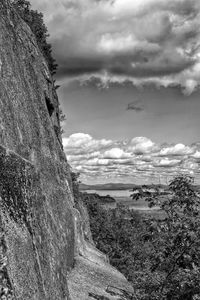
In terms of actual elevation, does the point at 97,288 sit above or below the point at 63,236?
below

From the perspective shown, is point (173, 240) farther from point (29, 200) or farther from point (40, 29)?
point (40, 29)

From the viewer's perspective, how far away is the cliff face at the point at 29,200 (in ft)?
22.3

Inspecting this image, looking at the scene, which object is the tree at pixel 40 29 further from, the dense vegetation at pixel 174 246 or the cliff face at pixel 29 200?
the dense vegetation at pixel 174 246

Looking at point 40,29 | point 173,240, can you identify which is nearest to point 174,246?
point 173,240

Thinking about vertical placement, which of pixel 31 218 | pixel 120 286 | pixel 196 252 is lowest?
pixel 120 286

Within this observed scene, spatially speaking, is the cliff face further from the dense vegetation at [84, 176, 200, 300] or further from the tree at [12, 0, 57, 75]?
the tree at [12, 0, 57, 75]

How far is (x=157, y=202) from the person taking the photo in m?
13.6

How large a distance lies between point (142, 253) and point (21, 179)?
58139 millimetres

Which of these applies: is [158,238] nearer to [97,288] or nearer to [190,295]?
[190,295]

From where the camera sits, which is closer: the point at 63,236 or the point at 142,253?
the point at 63,236

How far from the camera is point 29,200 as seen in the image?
7.75 metres

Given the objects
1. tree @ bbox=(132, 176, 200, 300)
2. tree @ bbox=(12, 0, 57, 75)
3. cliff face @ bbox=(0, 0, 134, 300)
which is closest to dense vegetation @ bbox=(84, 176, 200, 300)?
tree @ bbox=(132, 176, 200, 300)

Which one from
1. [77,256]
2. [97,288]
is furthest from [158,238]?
[77,256]

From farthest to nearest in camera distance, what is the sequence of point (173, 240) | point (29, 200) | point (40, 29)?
1. point (40, 29)
2. point (173, 240)
3. point (29, 200)
